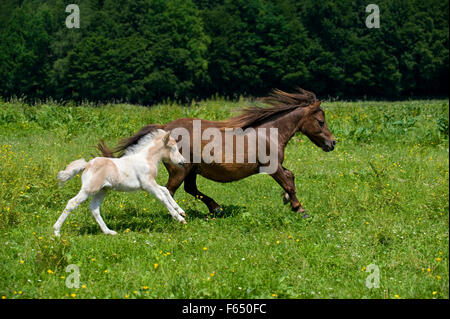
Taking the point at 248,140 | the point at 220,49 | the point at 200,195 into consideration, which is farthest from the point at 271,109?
the point at 220,49

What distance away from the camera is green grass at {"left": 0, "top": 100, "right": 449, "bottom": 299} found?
500 centimetres

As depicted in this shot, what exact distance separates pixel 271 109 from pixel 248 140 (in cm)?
70

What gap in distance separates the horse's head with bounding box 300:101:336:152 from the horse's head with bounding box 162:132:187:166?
2.24 meters

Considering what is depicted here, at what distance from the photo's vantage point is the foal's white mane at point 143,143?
7.04 m

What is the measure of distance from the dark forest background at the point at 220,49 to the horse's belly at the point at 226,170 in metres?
44.8

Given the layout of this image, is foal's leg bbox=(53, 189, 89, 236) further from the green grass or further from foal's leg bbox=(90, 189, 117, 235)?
foal's leg bbox=(90, 189, 117, 235)

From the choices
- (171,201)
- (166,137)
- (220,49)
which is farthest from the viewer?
(220,49)

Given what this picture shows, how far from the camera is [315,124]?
321 inches

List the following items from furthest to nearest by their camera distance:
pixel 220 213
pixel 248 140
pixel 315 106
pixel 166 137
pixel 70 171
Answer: pixel 315 106, pixel 220 213, pixel 248 140, pixel 166 137, pixel 70 171

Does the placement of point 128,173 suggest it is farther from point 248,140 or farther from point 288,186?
point 288,186

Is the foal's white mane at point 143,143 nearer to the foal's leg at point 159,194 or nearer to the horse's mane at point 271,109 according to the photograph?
the foal's leg at point 159,194

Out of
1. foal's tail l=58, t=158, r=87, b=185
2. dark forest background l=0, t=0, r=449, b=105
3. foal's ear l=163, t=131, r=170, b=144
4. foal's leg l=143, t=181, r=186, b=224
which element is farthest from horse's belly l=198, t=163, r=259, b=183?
dark forest background l=0, t=0, r=449, b=105

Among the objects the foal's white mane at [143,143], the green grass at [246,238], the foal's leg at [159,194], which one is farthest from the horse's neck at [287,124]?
the foal's leg at [159,194]
